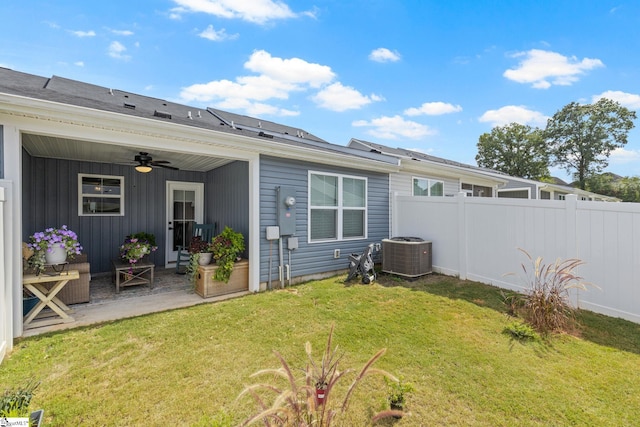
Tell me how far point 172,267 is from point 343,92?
47.3ft

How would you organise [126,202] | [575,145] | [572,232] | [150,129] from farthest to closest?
[575,145] → [126,202] → [572,232] → [150,129]

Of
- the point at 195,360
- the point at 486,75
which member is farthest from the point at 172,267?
the point at 486,75

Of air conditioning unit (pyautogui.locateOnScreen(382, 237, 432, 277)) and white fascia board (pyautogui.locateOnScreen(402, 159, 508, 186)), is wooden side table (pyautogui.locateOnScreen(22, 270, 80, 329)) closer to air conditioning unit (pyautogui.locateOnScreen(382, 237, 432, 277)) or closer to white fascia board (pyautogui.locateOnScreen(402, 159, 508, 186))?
air conditioning unit (pyautogui.locateOnScreen(382, 237, 432, 277))

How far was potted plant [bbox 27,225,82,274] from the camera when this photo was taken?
3312 mm

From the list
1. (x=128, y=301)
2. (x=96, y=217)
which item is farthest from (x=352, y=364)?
(x=96, y=217)

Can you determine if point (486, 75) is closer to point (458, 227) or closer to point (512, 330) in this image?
point (458, 227)

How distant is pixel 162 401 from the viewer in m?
2.07

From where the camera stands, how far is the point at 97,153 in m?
5.10

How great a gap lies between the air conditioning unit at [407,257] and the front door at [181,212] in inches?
179

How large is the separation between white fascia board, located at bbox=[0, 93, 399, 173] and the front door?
287 centimetres

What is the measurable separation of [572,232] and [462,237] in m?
1.68

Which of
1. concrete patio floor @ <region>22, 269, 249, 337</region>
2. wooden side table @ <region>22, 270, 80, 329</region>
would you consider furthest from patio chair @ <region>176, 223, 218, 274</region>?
wooden side table @ <region>22, 270, 80, 329</region>

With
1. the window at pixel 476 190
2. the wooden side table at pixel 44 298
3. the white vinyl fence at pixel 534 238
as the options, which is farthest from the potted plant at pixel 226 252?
the window at pixel 476 190

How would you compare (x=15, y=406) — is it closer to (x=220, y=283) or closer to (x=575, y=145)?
(x=220, y=283)
